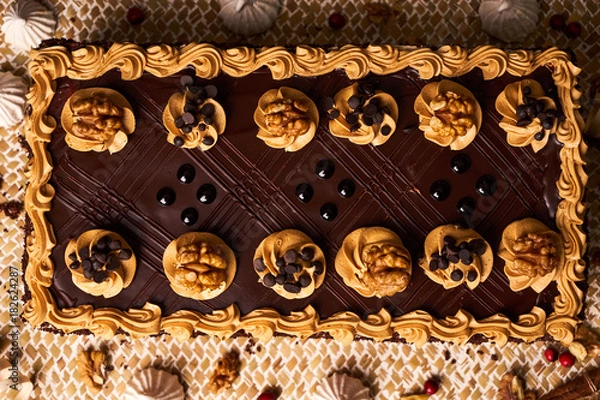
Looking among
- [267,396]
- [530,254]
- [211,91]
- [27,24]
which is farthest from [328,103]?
[27,24]

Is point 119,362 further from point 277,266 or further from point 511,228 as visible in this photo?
point 511,228

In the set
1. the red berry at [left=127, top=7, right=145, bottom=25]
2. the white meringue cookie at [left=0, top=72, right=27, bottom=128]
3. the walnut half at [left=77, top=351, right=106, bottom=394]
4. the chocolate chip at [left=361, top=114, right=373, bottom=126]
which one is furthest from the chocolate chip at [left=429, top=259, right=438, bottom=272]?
the white meringue cookie at [left=0, top=72, right=27, bottom=128]

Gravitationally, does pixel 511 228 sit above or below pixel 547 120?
below

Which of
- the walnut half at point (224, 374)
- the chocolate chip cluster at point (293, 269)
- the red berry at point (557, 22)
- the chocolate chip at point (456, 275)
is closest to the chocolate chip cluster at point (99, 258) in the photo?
the chocolate chip cluster at point (293, 269)

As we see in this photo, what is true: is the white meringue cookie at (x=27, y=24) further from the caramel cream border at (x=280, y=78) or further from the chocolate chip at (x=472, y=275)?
the chocolate chip at (x=472, y=275)

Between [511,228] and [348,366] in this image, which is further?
[348,366]

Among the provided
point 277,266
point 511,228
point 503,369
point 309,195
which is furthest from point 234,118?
point 503,369

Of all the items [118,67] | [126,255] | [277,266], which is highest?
A: [118,67]

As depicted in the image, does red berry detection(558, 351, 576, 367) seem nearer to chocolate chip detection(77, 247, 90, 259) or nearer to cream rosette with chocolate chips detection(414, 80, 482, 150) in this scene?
cream rosette with chocolate chips detection(414, 80, 482, 150)
